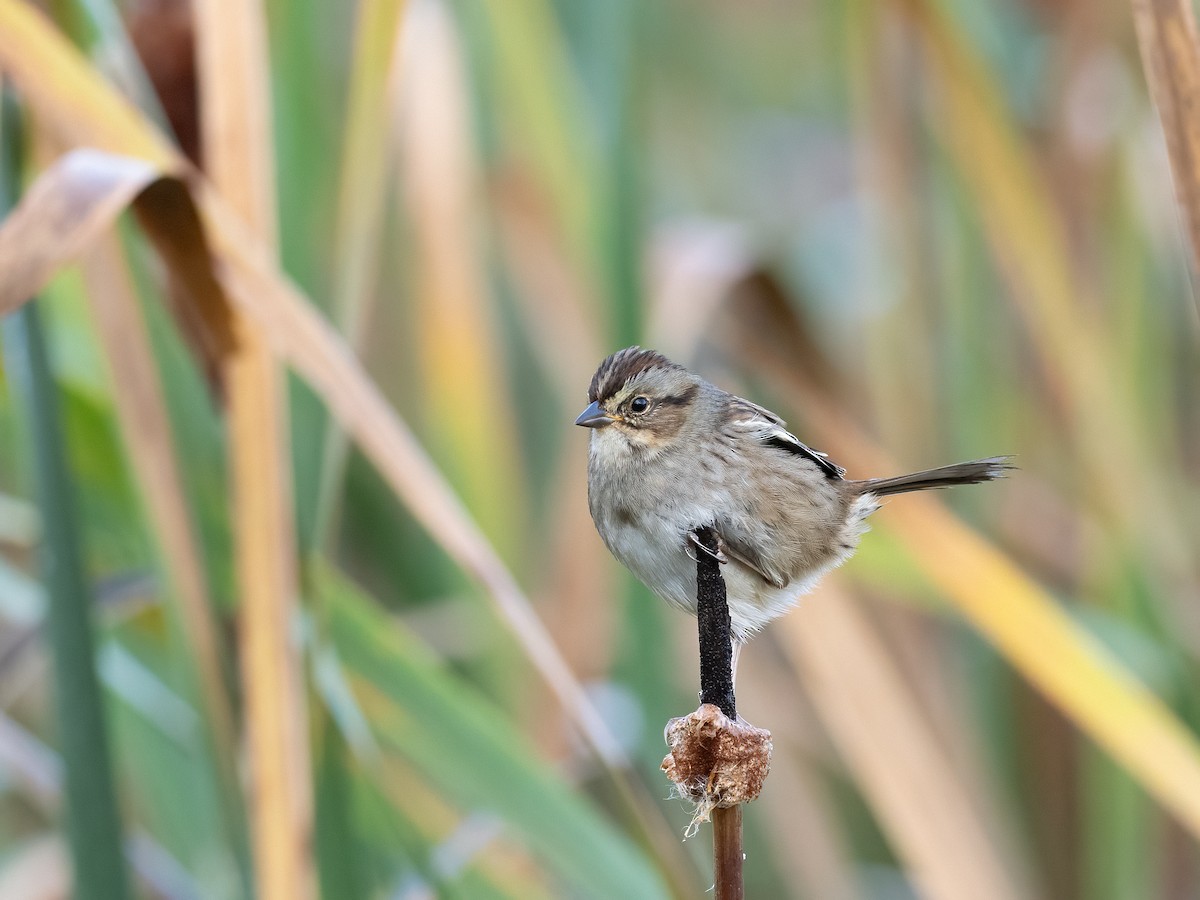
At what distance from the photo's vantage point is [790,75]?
474 cm

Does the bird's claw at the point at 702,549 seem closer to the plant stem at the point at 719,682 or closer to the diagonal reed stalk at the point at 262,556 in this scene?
the plant stem at the point at 719,682

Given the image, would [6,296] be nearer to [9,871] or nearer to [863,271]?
[9,871]

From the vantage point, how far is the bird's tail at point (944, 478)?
134 centimetres

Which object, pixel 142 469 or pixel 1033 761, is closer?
pixel 142 469

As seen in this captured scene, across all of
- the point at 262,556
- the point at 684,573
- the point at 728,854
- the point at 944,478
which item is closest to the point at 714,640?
the point at 728,854

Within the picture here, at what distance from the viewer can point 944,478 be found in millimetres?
1467

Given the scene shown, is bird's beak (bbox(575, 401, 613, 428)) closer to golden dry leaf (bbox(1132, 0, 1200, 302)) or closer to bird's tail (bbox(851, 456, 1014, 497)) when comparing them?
bird's tail (bbox(851, 456, 1014, 497))

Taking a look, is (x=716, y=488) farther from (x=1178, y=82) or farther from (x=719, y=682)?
(x=1178, y=82)

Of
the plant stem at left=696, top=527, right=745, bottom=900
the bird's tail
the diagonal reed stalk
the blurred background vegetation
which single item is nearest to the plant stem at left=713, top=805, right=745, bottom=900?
the plant stem at left=696, top=527, right=745, bottom=900

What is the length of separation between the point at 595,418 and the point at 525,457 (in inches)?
62.5

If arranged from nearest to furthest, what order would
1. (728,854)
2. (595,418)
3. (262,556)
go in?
1. (728,854)
2. (595,418)
3. (262,556)

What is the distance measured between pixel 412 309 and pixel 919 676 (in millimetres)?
1245

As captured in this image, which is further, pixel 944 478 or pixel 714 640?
pixel 944 478

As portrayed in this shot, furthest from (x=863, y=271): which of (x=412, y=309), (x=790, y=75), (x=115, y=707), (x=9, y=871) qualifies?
(x=9, y=871)
